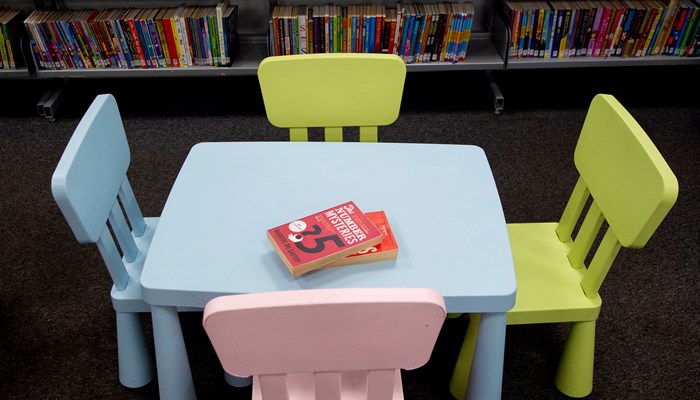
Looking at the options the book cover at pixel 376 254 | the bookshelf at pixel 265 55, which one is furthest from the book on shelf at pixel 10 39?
the book cover at pixel 376 254

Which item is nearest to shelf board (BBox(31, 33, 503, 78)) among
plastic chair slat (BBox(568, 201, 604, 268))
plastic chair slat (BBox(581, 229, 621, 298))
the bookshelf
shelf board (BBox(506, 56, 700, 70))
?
the bookshelf

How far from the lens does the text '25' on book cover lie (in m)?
1.29

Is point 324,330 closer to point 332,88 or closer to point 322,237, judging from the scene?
point 322,237

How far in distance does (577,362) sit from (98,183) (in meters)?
1.35

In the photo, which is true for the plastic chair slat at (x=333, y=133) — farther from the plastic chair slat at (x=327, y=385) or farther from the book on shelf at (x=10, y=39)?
the book on shelf at (x=10, y=39)

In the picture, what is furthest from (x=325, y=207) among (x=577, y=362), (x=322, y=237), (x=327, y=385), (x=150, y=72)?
(x=150, y=72)

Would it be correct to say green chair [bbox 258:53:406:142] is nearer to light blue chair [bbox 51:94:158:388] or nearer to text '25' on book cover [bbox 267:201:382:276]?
light blue chair [bbox 51:94:158:388]

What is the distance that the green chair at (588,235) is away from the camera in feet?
4.51

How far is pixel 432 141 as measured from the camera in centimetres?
305

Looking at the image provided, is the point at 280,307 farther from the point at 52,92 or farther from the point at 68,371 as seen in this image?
the point at 52,92

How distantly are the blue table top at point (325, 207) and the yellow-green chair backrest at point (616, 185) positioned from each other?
267mm

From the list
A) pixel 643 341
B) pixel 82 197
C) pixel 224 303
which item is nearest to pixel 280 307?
pixel 224 303

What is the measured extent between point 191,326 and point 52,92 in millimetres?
1801

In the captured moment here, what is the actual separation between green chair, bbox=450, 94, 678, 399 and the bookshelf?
151 centimetres
